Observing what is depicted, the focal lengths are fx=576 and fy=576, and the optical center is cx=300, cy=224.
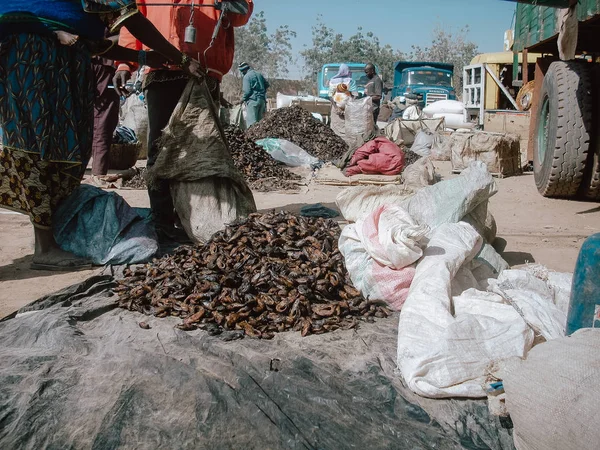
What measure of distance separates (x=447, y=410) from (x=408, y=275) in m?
0.94

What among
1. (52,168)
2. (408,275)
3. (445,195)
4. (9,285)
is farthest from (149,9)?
(408,275)

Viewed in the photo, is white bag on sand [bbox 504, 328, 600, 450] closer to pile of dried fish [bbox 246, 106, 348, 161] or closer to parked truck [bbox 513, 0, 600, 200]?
parked truck [bbox 513, 0, 600, 200]

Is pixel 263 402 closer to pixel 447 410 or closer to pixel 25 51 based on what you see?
pixel 447 410

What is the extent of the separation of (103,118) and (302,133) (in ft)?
18.8

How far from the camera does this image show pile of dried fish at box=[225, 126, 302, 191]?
25.4 feet

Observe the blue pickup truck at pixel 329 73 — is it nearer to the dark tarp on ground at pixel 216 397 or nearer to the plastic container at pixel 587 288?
the dark tarp on ground at pixel 216 397

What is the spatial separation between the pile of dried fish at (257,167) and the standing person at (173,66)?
303 cm

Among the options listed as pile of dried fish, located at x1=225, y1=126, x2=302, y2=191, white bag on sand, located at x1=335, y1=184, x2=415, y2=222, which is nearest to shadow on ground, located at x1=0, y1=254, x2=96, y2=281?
white bag on sand, located at x1=335, y1=184, x2=415, y2=222

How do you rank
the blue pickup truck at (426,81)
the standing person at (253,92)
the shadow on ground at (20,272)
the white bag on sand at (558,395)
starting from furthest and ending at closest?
the blue pickup truck at (426,81) → the standing person at (253,92) → the shadow on ground at (20,272) → the white bag on sand at (558,395)

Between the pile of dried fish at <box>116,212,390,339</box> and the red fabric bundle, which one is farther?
the red fabric bundle

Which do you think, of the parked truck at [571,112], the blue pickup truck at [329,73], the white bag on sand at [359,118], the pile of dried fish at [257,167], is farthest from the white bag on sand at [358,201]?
the blue pickup truck at [329,73]

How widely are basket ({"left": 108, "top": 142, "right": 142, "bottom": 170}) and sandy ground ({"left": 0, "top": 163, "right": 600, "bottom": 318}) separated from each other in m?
1.92

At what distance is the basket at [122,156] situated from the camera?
8492 mm

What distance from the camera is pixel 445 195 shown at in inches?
144
